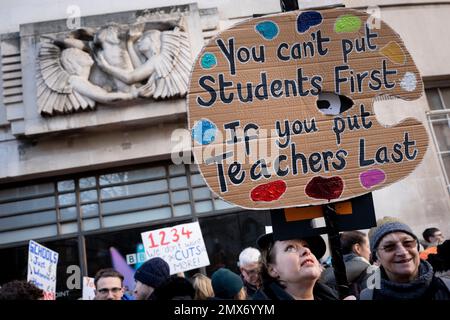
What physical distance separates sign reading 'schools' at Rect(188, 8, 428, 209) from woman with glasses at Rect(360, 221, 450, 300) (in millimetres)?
282

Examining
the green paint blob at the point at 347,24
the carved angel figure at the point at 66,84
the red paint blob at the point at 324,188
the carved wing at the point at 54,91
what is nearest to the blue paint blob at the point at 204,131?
the red paint blob at the point at 324,188

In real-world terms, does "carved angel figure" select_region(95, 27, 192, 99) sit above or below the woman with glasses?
above

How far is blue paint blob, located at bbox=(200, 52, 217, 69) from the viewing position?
2744 millimetres

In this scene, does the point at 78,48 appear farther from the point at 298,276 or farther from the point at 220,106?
the point at 298,276

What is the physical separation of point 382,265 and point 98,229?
6.66m

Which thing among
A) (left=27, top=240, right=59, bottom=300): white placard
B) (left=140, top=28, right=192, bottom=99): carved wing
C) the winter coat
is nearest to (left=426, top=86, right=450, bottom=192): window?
(left=140, top=28, right=192, bottom=99): carved wing

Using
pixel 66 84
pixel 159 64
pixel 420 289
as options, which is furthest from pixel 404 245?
pixel 66 84

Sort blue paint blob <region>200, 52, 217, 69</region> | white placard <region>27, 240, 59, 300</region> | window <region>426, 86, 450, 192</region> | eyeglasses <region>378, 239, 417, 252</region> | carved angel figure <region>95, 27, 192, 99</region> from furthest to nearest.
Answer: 1. window <region>426, 86, 450, 192</region>
2. carved angel figure <region>95, 27, 192, 99</region>
3. white placard <region>27, 240, 59, 300</region>
4. blue paint blob <region>200, 52, 217, 69</region>
5. eyeglasses <region>378, 239, 417, 252</region>

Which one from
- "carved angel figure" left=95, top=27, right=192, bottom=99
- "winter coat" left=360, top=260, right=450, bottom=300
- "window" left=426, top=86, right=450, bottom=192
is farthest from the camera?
"window" left=426, top=86, right=450, bottom=192

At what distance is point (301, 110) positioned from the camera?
274 cm

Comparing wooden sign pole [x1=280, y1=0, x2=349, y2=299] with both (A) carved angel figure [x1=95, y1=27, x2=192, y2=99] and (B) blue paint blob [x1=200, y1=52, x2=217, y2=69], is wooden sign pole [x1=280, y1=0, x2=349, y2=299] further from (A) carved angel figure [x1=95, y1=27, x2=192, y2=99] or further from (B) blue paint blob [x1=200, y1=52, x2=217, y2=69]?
(A) carved angel figure [x1=95, y1=27, x2=192, y2=99]

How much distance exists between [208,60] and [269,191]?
0.82m
